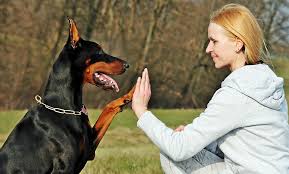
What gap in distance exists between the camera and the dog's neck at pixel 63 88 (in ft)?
13.1

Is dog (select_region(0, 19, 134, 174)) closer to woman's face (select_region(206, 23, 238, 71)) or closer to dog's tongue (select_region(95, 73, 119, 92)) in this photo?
dog's tongue (select_region(95, 73, 119, 92))

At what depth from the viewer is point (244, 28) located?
301 centimetres

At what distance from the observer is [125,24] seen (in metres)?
19.5

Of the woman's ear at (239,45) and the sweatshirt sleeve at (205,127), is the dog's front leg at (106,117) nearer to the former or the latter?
the sweatshirt sleeve at (205,127)

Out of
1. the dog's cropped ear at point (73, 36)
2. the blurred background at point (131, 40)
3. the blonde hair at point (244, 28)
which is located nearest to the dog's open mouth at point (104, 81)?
the dog's cropped ear at point (73, 36)

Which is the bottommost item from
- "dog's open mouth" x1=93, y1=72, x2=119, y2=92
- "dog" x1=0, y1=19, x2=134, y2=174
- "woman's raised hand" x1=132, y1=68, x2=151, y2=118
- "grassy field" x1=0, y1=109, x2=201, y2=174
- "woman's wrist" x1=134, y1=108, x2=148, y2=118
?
"grassy field" x1=0, y1=109, x2=201, y2=174

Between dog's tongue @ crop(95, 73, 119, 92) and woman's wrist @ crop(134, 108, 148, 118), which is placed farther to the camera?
dog's tongue @ crop(95, 73, 119, 92)

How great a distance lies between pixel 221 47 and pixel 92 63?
1.42 meters

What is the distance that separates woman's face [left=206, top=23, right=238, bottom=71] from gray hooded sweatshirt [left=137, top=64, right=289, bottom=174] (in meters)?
0.14

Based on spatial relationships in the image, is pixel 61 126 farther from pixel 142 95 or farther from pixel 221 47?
pixel 221 47

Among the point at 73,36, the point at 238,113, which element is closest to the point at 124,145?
the point at 73,36

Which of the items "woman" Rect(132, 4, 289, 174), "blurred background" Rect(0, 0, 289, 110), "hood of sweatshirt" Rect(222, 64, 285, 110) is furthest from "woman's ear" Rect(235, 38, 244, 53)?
"blurred background" Rect(0, 0, 289, 110)

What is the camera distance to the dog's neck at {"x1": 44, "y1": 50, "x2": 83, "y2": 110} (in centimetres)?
399

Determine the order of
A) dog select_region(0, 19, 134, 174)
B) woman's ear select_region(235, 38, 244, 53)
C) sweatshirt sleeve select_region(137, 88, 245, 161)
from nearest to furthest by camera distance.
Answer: sweatshirt sleeve select_region(137, 88, 245, 161) < woman's ear select_region(235, 38, 244, 53) < dog select_region(0, 19, 134, 174)
